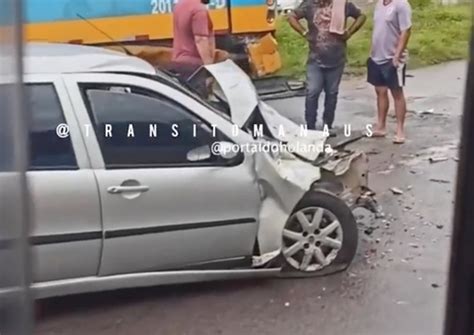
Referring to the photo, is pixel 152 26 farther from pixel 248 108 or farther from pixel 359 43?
pixel 359 43

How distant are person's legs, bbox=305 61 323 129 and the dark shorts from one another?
0.14 m

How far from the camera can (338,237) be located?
246cm

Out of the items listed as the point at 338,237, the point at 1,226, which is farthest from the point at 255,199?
the point at 1,226

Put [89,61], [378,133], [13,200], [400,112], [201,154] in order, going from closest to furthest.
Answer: [13,200]
[89,61]
[201,154]
[378,133]
[400,112]

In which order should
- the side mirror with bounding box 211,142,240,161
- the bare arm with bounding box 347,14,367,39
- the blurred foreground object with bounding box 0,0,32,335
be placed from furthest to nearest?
the bare arm with bounding box 347,14,367,39
the side mirror with bounding box 211,142,240,161
the blurred foreground object with bounding box 0,0,32,335

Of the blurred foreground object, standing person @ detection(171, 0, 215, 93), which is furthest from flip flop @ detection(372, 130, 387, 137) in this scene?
the blurred foreground object

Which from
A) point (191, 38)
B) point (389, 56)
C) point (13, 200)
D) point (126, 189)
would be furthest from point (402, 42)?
point (13, 200)

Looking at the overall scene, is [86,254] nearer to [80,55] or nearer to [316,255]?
[80,55]

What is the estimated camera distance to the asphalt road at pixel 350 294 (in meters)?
2.23

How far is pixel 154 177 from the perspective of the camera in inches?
84.6

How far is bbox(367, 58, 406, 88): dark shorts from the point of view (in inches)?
96.7

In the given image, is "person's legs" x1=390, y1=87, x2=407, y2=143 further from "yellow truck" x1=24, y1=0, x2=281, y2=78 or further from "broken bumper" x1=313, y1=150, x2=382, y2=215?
"yellow truck" x1=24, y1=0, x2=281, y2=78

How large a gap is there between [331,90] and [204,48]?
0.44 meters

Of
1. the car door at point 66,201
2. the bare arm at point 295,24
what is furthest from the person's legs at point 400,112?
the car door at point 66,201
